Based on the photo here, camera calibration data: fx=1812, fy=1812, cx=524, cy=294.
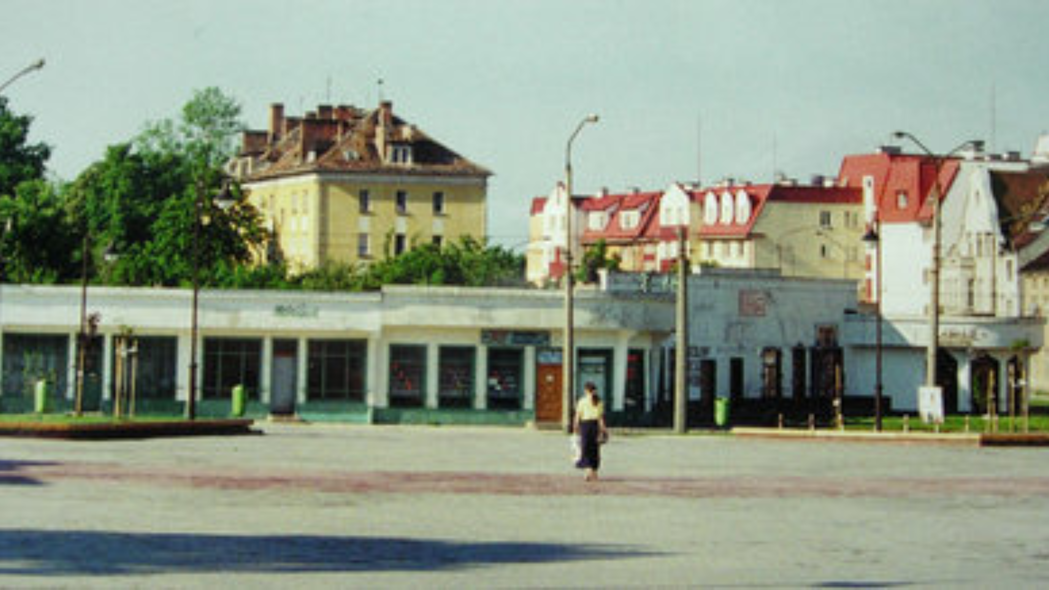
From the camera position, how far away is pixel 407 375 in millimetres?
64125

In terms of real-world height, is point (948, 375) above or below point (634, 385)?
above

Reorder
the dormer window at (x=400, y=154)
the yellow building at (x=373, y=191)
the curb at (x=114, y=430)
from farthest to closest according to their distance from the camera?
the dormer window at (x=400, y=154)
the yellow building at (x=373, y=191)
the curb at (x=114, y=430)

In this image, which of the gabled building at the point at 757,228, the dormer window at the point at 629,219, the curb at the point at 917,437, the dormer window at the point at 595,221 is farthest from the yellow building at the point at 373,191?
the curb at the point at 917,437

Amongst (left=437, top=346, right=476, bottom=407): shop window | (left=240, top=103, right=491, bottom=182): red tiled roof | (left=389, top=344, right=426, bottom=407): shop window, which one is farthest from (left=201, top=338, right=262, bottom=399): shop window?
(left=240, top=103, right=491, bottom=182): red tiled roof

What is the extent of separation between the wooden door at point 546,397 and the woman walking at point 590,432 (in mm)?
31619

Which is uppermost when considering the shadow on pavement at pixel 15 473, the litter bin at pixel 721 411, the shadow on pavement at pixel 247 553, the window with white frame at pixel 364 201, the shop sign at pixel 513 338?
the window with white frame at pixel 364 201

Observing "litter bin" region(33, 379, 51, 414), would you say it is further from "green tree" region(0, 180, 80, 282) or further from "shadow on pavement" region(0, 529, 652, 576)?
"shadow on pavement" region(0, 529, 652, 576)

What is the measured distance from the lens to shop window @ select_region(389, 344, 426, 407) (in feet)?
210

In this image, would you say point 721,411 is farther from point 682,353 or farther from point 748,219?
point 748,219

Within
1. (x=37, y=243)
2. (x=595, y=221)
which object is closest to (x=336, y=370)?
(x=37, y=243)

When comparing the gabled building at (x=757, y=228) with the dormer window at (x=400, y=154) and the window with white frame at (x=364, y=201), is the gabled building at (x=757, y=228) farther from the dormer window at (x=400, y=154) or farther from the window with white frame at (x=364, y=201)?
the window with white frame at (x=364, y=201)

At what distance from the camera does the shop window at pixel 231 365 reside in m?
63.7

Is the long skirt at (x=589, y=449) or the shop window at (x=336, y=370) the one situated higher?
the shop window at (x=336, y=370)

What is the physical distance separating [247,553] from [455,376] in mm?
44987
